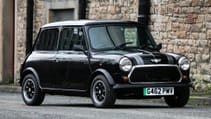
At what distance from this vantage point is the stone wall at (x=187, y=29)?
19.8 meters

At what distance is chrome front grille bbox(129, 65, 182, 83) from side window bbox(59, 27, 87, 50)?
Answer: 1443mm

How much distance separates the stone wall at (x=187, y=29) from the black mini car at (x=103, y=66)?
208 inches

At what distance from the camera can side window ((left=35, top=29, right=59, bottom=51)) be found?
1539 cm

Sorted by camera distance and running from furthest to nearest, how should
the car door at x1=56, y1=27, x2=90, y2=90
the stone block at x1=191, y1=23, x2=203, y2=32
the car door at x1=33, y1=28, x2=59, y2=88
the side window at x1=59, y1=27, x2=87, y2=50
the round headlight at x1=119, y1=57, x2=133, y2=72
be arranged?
the stone block at x1=191, y1=23, x2=203, y2=32 → the car door at x1=33, y1=28, x2=59, y2=88 → the side window at x1=59, y1=27, x2=87, y2=50 → the car door at x1=56, y1=27, x2=90, y2=90 → the round headlight at x1=119, y1=57, x2=133, y2=72

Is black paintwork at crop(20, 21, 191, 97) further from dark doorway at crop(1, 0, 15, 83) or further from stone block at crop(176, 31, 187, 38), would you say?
dark doorway at crop(1, 0, 15, 83)

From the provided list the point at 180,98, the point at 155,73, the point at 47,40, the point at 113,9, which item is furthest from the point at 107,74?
the point at 113,9

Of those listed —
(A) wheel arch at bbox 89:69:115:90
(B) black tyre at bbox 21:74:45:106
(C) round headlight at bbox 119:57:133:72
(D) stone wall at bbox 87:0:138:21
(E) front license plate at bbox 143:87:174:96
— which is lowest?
(B) black tyre at bbox 21:74:45:106

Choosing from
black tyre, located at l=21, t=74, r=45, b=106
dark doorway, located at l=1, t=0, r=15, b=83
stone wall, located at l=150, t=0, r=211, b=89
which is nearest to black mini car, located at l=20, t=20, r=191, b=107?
black tyre, located at l=21, t=74, r=45, b=106

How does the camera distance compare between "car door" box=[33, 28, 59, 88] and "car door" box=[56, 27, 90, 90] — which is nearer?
"car door" box=[56, 27, 90, 90]

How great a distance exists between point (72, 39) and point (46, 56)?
877 mm

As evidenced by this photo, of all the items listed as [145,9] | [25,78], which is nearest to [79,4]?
[145,9]

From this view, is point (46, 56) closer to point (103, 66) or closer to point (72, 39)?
point (72, 39)

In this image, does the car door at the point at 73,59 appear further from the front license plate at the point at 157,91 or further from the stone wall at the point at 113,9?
the stone wall at the point at 113,9

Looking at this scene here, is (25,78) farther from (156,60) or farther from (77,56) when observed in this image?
(156,60)
